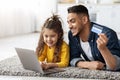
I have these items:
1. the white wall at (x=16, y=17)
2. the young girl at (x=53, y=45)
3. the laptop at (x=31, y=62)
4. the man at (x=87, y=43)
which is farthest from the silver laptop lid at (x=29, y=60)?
the white wall at (x=16, y=17)

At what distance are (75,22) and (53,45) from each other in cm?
23

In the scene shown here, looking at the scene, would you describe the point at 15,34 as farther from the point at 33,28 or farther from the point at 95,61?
the point at 95,61

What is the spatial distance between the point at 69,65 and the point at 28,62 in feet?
0.98

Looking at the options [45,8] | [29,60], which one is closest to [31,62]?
[29,60]

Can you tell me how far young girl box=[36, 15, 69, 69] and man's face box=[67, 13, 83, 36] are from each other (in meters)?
0.15

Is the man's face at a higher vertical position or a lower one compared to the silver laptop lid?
higher

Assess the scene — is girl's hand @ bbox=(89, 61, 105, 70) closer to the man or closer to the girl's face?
the man

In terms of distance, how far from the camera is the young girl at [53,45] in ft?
Answer: 5.62

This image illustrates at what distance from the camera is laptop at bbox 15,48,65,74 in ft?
4.78

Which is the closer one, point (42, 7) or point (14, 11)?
point (14, 11)

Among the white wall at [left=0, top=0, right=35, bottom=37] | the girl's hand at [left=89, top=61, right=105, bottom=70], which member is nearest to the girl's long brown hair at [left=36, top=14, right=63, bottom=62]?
the girl's hand at [left=89, top=61, right=105, bottom=70]

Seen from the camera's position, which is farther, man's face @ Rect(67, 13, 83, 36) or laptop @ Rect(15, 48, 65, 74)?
man's face @ Rect(67, 13, 83, 36)

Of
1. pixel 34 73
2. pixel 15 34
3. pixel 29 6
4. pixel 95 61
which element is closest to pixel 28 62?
pixel 34 73

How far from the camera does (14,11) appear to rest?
5180mm
